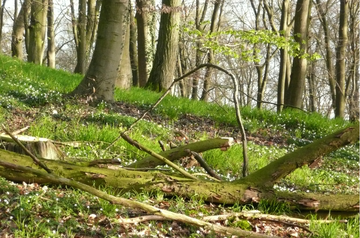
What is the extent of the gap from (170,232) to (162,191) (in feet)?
2.10

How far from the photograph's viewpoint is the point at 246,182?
373 centimetres

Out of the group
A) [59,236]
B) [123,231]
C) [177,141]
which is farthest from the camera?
[177,141]

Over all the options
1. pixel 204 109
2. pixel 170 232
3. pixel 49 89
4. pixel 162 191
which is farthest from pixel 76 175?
pixel 204 109

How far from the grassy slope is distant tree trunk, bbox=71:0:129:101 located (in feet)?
1.81

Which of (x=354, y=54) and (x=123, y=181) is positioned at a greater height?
(x=354, y=54)

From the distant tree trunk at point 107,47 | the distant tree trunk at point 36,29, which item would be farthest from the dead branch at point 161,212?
the distant tree trunk at point 36,29

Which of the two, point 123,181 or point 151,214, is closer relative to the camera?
point 151,214

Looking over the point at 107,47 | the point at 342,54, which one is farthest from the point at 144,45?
the point at 342,54

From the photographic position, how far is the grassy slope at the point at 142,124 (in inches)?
226

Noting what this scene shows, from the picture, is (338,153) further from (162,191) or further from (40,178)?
(40,178)

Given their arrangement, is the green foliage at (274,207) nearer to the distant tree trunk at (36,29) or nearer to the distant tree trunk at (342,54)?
the distant tree trunk at (342,54)

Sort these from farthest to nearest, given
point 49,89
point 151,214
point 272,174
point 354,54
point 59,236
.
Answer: point 354,54, point 49,89, point 272,174, point 151,214, point 59,236

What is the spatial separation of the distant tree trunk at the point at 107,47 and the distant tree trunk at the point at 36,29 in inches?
339

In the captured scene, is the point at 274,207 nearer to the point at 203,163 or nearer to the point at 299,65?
the point at 203,163
